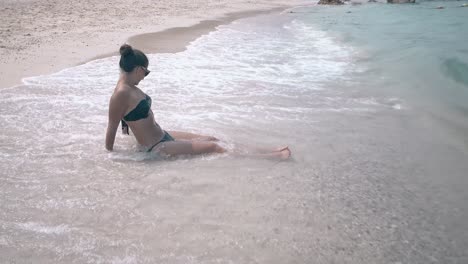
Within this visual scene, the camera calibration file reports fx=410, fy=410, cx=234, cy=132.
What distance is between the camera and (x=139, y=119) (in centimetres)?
423

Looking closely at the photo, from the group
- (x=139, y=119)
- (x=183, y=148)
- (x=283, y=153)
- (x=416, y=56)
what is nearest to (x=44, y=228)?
(x=139, y=119)

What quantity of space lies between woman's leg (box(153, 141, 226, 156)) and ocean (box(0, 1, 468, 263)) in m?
0.11

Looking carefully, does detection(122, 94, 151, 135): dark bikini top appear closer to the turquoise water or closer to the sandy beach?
the sandy beach

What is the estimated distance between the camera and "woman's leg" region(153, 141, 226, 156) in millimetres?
4336

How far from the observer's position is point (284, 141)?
496 centimetres

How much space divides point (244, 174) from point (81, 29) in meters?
9.84

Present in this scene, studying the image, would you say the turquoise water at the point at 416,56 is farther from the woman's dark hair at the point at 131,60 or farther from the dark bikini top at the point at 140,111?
the woman's dark hair at the point at 131,60

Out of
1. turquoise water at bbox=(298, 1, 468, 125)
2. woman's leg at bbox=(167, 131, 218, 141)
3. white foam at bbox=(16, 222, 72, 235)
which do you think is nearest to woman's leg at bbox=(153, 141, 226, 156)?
woman's leg at bbox=(167, 131, 218, 141)

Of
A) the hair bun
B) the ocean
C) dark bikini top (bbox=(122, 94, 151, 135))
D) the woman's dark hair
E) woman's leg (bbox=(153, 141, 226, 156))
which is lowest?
the ocean

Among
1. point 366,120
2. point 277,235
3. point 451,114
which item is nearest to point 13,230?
point 277,235

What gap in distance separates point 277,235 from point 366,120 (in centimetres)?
324

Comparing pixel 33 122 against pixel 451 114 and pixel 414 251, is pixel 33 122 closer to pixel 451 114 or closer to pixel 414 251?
pixel 414 251

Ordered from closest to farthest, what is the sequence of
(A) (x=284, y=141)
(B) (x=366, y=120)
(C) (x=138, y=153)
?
(C) (x=138, y=153), (A) (x=284, y=141), (B) (x=366, y=120)

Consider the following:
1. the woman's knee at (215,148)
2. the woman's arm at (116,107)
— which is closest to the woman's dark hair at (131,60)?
the woman's arm at (116,107)
